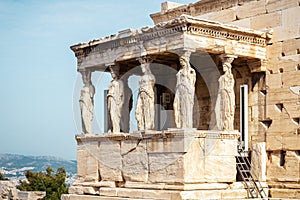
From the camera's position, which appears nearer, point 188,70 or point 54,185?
point 188,70

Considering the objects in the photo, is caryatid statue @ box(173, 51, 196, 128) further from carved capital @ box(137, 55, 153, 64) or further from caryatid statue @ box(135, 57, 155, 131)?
carved capital @ box(137, 55, 153, 64)

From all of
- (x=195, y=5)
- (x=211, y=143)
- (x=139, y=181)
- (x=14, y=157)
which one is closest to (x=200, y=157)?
(x=211, y=143)

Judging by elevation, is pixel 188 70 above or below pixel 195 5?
below

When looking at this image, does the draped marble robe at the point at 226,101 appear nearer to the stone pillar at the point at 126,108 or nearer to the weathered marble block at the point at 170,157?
the weathered marble block at the point at 170,157

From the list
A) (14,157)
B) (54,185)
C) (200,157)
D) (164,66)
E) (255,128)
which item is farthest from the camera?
(14,157)

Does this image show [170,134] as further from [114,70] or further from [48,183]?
[48,183]

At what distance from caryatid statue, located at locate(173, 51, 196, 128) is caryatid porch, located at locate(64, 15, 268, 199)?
0.12 m

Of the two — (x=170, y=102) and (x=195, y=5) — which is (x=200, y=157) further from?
(x=195, y=5)

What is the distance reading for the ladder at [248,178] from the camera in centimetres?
1439

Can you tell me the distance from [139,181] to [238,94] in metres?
2.83

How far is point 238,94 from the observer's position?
15359mm

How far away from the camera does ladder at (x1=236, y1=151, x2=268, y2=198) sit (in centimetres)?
1439

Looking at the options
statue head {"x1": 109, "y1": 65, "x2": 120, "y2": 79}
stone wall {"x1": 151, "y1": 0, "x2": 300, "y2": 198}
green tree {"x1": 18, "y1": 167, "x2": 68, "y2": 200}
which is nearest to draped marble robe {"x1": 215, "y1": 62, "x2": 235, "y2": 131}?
stone wall {"x1": 151, "y1": 0, "x2": 300, "y2": 198}

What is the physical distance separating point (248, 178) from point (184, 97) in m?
2.22
